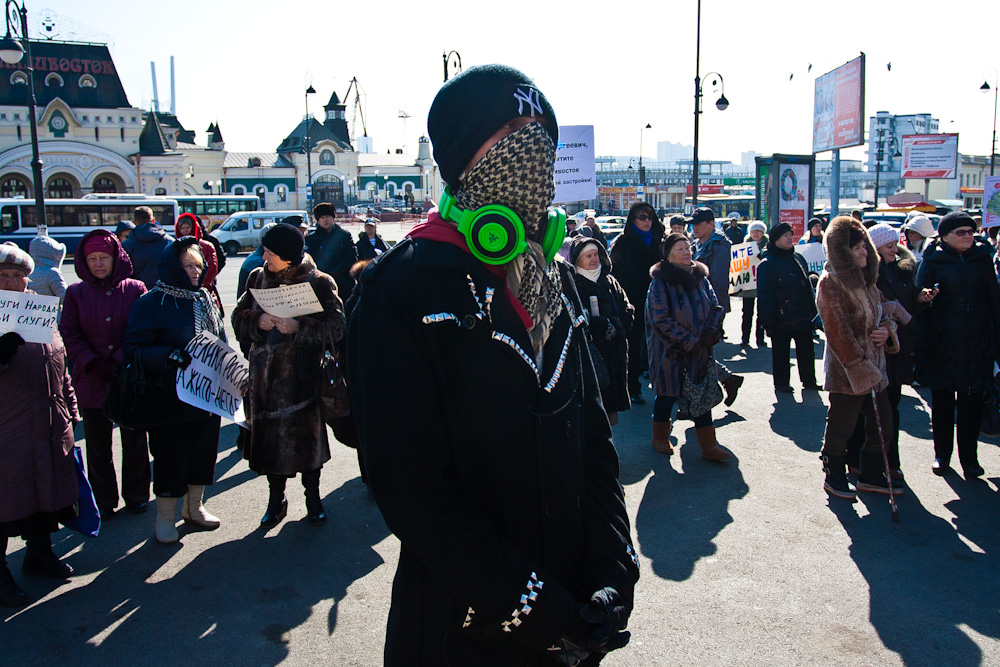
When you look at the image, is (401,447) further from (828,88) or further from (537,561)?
(828,88)

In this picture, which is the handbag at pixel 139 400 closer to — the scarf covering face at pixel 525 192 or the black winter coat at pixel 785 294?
the scarf covering face at pixel 525 192

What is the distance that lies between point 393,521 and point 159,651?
2851mm

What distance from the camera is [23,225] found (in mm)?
33469

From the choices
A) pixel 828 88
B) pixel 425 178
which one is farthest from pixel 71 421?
pixel 425 178

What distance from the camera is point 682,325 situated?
20.9 ft

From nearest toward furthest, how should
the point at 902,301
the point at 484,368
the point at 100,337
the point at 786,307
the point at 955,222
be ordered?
the point at 484,368
the point at 100,337
the point at 955,222
the point at 902,301
the point at 786,307

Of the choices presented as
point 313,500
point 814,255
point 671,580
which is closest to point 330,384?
point 313,500

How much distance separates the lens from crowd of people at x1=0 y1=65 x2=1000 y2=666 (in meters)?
1.50

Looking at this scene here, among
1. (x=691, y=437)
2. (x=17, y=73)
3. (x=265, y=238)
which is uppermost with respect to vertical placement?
(x=17, y=73)

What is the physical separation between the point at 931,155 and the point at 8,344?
180 feet

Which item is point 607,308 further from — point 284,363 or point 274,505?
point 274,505

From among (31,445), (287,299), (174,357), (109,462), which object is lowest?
(109,462)

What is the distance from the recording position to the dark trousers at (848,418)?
5336 millimetres

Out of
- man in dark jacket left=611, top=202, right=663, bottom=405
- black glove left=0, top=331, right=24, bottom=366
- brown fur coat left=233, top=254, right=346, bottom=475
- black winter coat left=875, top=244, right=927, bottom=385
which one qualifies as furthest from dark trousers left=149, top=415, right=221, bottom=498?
man in dark jacket left=611, top=202, right=663, bottom=405
